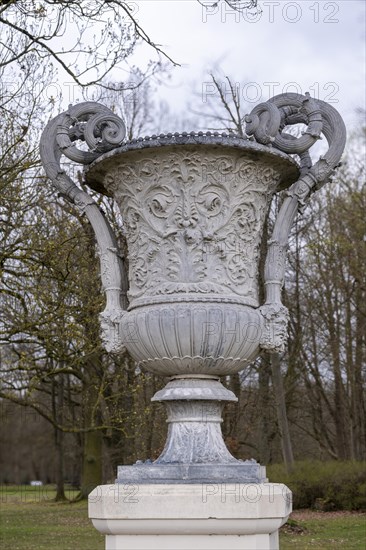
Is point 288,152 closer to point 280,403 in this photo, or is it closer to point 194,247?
point 194,247

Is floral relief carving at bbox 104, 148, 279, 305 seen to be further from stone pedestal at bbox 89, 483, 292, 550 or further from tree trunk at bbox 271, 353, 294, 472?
tree trunk at bbox 271, 353, 294, 472

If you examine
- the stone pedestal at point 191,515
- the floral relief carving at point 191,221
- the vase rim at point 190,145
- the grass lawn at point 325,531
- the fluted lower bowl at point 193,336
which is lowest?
the grass lawn at point 325,531

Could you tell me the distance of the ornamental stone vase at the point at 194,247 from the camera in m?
3.94

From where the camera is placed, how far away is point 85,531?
13414 mm

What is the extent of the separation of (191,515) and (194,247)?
1.31 metres

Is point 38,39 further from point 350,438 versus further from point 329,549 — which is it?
point 350,438

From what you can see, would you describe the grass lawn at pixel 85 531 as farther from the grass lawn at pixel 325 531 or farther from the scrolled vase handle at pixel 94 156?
the scrolled vase handle at pixel 94 156

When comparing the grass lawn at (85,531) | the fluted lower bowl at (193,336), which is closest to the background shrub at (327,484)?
the grass lawn at (85,531)

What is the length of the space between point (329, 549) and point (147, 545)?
7.70 meters

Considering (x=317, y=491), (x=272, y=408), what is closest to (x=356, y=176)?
(x=272, y=408)

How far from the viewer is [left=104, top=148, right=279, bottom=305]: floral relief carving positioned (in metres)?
4.09

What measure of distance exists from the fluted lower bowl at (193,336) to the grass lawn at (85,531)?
7642 mm

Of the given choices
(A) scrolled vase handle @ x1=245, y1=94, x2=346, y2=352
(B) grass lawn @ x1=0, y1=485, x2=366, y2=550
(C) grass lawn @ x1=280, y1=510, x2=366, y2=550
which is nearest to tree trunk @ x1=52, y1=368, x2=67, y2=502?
(B) grass lawn @ x1=0, y1=485, x2=366, y2=550

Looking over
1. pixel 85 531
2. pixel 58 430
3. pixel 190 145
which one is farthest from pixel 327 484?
pixel 190 145
